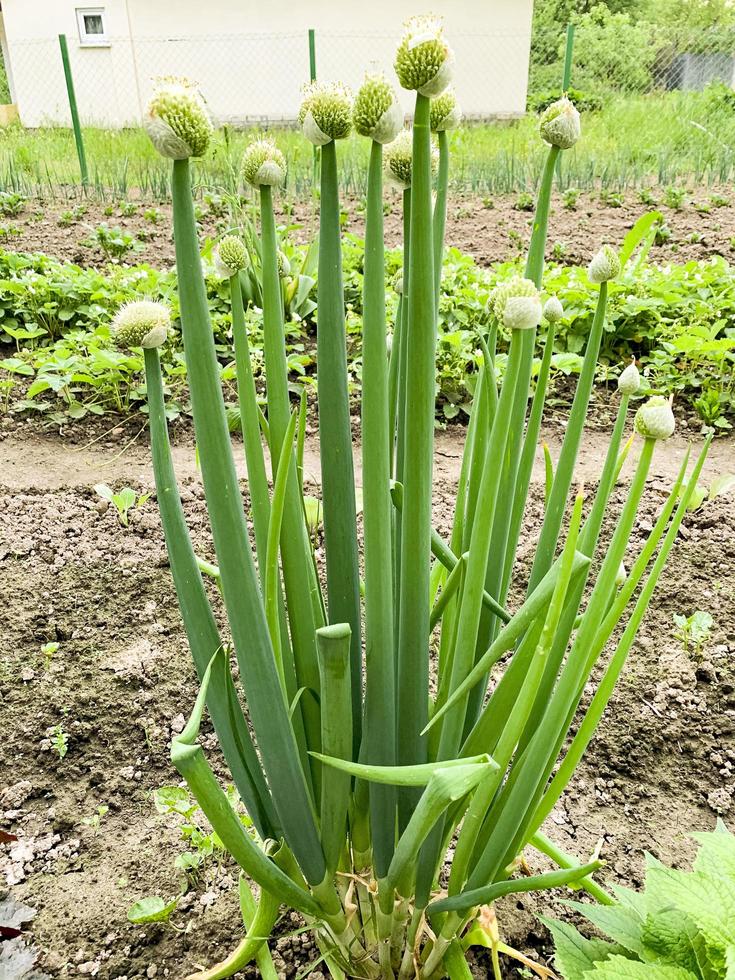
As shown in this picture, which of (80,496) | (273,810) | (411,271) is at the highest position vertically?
(411,271)

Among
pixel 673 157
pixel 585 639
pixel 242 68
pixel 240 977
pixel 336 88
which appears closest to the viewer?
pixel 336 88

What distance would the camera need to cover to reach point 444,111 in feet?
2.82

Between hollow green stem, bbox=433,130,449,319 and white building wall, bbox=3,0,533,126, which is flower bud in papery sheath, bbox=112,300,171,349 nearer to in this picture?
hollow green stem, bbox=433,130,449,319

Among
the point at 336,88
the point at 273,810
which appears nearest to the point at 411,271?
the point at 336,88

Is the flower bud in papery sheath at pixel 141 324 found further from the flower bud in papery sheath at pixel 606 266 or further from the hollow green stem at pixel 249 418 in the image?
the flower bud in papery sheath at pixel 606 266

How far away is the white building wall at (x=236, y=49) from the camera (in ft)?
46.0

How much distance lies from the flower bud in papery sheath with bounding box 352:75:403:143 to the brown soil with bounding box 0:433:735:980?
1117 millimetres

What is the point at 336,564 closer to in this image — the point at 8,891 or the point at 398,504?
Answer: the point at 398,504

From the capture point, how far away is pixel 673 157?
8.81 m

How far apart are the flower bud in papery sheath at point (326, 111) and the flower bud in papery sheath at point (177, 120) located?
0.13m

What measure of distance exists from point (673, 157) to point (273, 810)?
9448mm

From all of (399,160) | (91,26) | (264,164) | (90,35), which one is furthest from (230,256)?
(91,26)

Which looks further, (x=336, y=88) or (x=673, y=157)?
(x=673, y=157)

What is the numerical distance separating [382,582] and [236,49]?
15.9m
